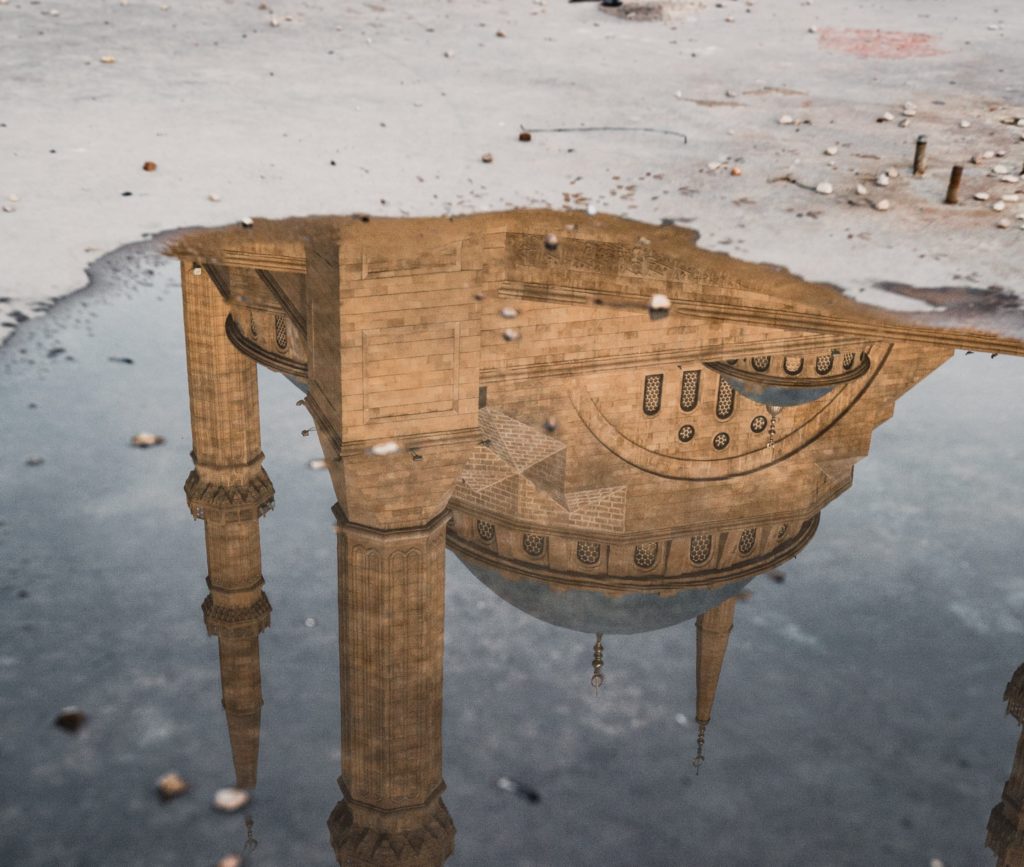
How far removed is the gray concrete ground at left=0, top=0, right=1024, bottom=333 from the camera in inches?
393

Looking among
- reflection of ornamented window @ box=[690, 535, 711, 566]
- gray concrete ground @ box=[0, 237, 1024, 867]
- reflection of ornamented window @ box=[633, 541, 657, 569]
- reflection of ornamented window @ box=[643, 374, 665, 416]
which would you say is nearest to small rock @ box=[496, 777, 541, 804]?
gray concrete ground @ box=[0, 237, 1024, 867]

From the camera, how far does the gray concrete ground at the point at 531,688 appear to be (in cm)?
519

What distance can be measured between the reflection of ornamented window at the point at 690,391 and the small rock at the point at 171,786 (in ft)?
13.9

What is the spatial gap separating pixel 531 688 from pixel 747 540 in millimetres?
2364

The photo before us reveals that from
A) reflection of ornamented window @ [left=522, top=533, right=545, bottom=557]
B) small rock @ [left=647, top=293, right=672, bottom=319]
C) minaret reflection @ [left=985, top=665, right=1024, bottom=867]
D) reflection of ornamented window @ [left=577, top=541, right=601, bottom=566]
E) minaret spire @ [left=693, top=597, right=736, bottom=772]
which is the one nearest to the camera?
minaret reflection @ [left=985, top=665, right=1024, bottom=867]

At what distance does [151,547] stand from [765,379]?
13.5 feet

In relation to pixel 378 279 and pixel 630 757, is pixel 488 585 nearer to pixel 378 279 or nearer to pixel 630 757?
pixel 630 757

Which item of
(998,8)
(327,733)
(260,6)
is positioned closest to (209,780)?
(327,733)

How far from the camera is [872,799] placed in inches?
212

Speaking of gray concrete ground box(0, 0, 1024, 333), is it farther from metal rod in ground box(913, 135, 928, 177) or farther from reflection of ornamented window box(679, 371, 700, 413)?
reflection of ornamented window box(679, 371, 700, 413)

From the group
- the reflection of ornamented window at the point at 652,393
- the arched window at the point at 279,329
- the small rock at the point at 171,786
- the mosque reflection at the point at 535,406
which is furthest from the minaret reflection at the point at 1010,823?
the arched window at the point at 279,329

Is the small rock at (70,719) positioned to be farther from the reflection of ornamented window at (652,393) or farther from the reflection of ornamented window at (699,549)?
the reflection of ornamented window at (652,393)

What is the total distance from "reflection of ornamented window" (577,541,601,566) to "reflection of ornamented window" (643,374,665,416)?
3.93 ft

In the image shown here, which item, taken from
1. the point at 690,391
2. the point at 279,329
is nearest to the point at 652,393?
the point at 690,391
